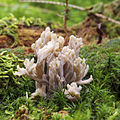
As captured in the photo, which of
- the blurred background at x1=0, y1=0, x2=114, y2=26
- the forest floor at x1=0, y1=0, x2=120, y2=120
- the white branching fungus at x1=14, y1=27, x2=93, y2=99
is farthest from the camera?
the blurred background at x1=0, y1=0, x2=114, y2=26

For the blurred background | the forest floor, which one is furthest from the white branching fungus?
the blurred background

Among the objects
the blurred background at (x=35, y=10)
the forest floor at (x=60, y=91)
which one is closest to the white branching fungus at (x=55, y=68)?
the forest floor at (x=60, y=91)

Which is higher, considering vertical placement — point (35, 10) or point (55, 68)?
point (35, 10)

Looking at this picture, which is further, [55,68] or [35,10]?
[35,10]

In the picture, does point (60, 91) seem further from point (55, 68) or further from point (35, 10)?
point (35, 10)

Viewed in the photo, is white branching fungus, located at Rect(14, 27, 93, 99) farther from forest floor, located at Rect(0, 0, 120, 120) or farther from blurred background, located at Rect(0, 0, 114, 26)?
blurred background, located at Rect(0, 0, 114, 26)

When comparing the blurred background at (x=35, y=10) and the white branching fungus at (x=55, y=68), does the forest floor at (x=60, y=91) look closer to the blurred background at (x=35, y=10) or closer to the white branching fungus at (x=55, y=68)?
the white branching fungus at (x=55, y=68)

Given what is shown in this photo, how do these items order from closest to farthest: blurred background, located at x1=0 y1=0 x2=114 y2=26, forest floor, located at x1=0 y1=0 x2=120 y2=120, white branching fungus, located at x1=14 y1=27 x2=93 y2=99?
forest floor, located at x1=0 y1=0 x2=120 y2=120 → white branching fungus, located at x1=14 y1=27 x2=93 y2=99 → blurred background, located at x1=0 y1=0 x2=114 y2=26

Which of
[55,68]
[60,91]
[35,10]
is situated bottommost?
[60,91]

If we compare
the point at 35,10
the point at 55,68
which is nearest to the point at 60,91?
the point at 55,68
